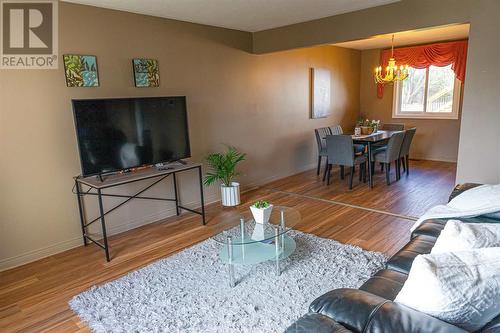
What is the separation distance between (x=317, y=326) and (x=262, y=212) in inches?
65.7

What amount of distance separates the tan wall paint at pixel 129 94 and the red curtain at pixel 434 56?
2.31 meters

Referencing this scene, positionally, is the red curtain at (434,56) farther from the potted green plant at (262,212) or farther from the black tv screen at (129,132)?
the potted green plant at (262,212)

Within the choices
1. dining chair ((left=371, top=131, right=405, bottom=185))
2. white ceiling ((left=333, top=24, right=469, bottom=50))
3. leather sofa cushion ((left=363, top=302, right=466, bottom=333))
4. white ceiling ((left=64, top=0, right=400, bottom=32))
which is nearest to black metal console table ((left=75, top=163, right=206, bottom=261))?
white ceiling ((left=64, top=0, right=400, bottom=32))

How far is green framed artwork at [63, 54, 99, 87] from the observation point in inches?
128

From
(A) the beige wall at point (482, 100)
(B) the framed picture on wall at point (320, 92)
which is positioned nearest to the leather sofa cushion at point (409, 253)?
(A) the beige wall at point (482, 100)

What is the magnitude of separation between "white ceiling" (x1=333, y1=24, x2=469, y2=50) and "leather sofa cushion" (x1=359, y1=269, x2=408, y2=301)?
442cm

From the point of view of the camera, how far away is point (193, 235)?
368cm

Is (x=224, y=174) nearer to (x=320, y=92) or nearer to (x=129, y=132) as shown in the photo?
(x=129, y=132)

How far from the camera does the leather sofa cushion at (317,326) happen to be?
3.85 ft

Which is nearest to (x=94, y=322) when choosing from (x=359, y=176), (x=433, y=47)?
(x=359, y=176)

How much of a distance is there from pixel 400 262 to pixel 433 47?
20.4 feet

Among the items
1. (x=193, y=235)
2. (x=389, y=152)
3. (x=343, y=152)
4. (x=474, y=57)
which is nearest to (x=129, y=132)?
(x=193, y=235)

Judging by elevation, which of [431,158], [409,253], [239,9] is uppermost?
[239,9]

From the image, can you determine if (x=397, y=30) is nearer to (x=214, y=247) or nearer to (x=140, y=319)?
(x=214, y=247)
